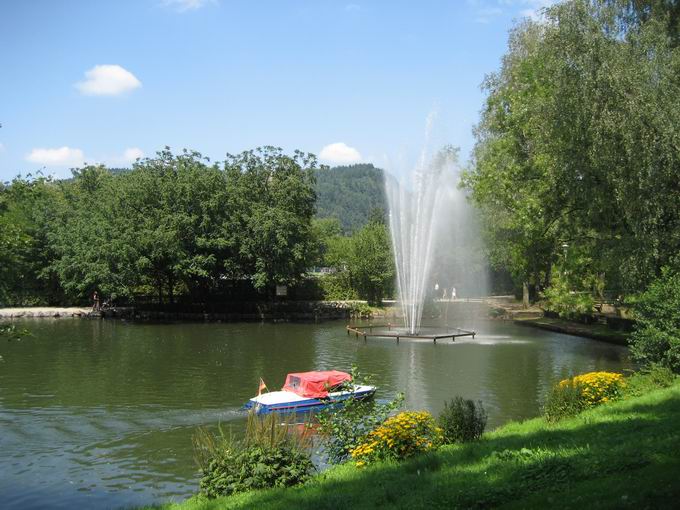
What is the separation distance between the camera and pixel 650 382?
19.7 m

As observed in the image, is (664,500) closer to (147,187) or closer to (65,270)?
(147,187)

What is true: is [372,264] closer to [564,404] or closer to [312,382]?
[312,382]

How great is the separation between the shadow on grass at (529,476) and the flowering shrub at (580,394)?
2586mm

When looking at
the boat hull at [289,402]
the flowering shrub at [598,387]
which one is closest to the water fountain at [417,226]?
the boat hull at [289,402]

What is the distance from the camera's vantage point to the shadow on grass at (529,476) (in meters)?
9.54

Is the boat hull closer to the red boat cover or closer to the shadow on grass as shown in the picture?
the red boat cover

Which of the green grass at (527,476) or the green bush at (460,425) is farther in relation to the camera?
the green bush at (460,425)

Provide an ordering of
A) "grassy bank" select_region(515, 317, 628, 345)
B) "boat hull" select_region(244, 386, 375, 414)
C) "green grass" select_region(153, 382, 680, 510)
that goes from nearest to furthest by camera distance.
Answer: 1. "green grass" select_region(153, 382, 680, 510)
2. "boat hull" select_region(244, 386, 375, 414)
3. "grassy bank" select_region(515, 317, 628, 345)

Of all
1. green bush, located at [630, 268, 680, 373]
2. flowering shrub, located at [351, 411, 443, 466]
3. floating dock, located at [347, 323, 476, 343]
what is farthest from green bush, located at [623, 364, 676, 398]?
floating dock, located at [347, 323, 476, 343]

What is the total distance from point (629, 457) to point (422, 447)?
4.24 m

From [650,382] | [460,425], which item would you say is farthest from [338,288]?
[460,425]

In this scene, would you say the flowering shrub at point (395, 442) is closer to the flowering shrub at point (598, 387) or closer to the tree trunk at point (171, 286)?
the flowering shrub at point (598, 387)

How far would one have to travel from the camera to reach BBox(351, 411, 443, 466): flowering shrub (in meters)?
13.6

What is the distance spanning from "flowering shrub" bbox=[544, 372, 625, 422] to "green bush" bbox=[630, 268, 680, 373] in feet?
11.2
